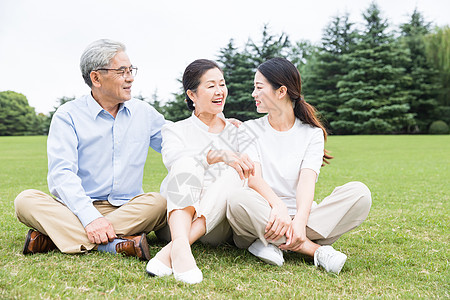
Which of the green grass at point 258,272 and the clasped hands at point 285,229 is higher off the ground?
the clasped hands at point 285,229

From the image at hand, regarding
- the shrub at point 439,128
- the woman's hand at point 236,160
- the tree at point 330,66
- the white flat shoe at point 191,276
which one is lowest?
the shrub at point 439,128

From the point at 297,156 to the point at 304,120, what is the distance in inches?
11.1

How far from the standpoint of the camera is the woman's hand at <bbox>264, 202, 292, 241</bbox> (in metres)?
2.41

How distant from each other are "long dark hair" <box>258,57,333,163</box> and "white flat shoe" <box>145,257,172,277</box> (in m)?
1.36

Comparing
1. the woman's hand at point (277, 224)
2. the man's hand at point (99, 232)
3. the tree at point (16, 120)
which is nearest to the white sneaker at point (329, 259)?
the woman's hand at point (277, 224)

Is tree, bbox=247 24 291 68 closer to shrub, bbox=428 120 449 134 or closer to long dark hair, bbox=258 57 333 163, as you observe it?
shrub, bbox=428 120 449 134

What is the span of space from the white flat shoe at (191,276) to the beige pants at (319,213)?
0.47 meters

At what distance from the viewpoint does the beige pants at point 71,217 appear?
2.58 m

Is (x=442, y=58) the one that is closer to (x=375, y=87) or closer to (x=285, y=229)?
(x=375, y=87)

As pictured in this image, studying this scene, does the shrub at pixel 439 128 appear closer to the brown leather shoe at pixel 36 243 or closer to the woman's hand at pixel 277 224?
the woman's hand at pixel 277 224

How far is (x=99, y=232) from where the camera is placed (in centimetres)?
259

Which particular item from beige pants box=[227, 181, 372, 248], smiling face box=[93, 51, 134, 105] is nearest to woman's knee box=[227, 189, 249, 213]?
beige pants box=[227, 181, 372, 248]

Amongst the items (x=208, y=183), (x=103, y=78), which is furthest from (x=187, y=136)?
(x=103, y=78)

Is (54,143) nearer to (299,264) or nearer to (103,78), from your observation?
(103,78)
